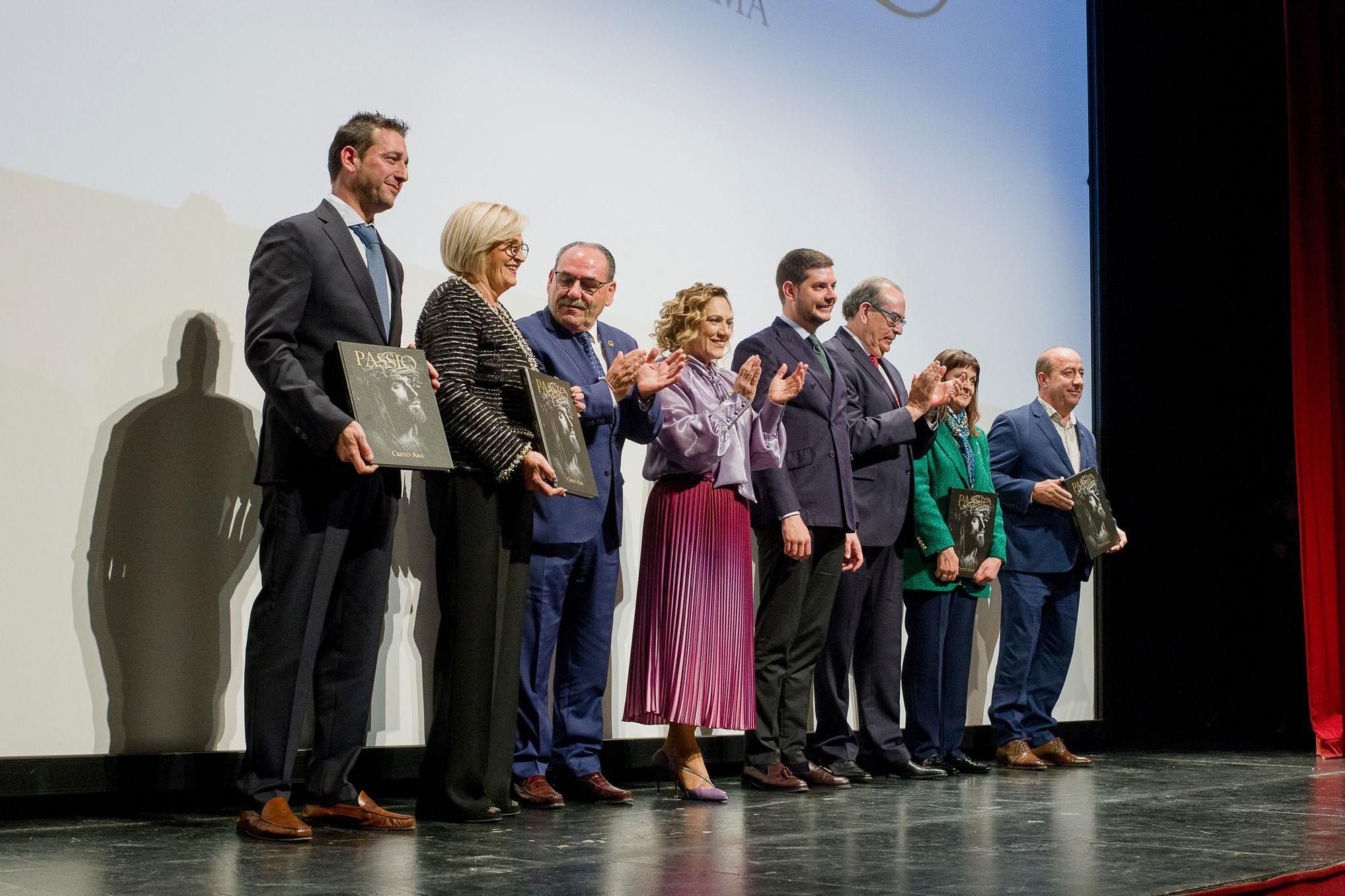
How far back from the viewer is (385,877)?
7.47 ft

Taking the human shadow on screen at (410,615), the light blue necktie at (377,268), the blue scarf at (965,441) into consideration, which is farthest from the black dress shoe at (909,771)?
the light blue necktie at (377,268)

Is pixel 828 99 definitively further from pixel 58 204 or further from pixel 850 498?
pixel 58 204

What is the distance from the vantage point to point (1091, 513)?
16.1 ft

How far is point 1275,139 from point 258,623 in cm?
524

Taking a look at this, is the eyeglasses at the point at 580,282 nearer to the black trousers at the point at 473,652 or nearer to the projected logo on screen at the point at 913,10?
the black trousers at the point at 473,652

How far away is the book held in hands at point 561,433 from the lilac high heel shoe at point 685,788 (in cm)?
87

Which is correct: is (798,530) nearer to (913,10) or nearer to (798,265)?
(798,265)

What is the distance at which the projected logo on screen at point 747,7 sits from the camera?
4.65 meters

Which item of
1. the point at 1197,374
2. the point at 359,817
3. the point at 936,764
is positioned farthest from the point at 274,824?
the point at 1197,374

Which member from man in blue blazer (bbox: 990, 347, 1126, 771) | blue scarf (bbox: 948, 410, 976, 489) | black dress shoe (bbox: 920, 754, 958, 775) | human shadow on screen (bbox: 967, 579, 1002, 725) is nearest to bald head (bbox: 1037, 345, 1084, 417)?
man in blue blazer (bbox: 990, 347, 1126, 771)

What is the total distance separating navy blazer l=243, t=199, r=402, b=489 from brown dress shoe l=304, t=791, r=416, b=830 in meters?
0.70

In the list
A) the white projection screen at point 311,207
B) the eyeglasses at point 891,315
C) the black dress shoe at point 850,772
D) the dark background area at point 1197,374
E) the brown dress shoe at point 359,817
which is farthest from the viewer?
the dark background area at point 1197,374

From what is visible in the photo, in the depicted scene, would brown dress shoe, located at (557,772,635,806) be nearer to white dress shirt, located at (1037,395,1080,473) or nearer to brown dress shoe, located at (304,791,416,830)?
brown dress shoe, located at (304,791,416,830)

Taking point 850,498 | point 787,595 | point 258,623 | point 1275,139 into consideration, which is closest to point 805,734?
point 787,595
